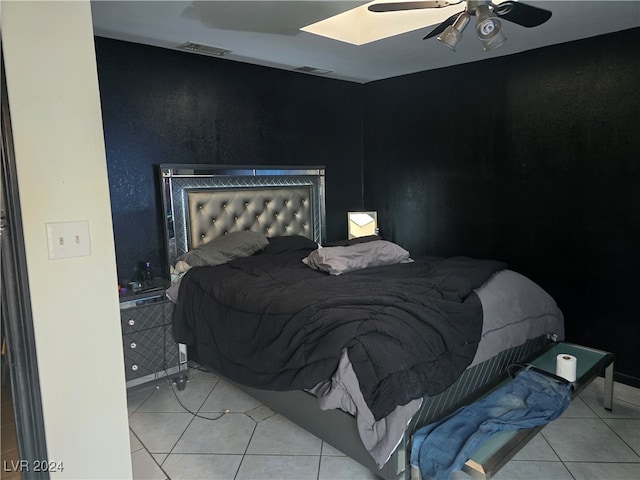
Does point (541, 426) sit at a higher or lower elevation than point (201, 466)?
higher

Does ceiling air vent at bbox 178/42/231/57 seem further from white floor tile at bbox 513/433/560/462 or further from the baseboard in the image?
the baseboard

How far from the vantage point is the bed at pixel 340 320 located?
2.00 meters

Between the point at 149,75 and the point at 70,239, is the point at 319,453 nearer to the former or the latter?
the point at 70,239

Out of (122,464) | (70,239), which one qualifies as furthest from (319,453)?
(70,239)

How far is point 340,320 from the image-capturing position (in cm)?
216

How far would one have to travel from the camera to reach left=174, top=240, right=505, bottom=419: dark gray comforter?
2.01 metres

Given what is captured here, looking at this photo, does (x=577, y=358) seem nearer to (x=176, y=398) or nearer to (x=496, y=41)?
(x=496, y=41)

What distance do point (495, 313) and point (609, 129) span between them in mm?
1718

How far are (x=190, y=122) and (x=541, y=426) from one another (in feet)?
10.4

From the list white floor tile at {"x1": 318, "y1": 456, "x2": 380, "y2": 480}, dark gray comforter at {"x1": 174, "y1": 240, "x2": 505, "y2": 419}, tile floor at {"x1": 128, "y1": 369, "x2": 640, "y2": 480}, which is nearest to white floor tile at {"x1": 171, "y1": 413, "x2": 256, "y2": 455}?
tile floor at {"x1": 128, "y1": 369, "x2": 640, "y2": 480}

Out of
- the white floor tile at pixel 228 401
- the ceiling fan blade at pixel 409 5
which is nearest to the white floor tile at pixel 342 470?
the white floor tile at pixel 228 401

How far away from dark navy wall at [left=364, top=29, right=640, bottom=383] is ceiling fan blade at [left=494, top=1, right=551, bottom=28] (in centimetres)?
140

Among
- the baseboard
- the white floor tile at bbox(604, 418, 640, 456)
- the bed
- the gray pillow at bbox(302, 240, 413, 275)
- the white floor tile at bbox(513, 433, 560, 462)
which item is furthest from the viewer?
the baseboard

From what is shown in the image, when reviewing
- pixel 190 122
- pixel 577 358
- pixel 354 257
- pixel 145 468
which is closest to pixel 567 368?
pixel 577 358
